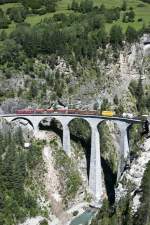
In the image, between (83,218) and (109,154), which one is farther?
(109,154)

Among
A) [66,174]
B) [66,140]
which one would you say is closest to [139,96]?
[66,140]

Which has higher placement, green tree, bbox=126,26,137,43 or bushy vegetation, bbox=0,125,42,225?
green tree, bbox=126,26,137,43

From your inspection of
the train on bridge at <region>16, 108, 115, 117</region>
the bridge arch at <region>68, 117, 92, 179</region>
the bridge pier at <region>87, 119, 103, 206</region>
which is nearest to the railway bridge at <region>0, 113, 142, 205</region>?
the bridge pier at <region>87, 119, 103, 206</region>

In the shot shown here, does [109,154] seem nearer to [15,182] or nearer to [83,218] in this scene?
[83,218]

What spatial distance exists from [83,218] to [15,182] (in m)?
15.7

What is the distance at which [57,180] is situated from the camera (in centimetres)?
14100

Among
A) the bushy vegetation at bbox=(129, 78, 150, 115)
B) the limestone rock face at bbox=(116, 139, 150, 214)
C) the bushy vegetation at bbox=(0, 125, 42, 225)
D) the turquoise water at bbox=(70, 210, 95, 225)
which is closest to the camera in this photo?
the limestone rock face at bbox=(116, 139, 150, 214)

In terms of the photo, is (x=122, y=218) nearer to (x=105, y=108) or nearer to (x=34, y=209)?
(x=34, y=209)

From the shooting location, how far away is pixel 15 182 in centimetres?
13125

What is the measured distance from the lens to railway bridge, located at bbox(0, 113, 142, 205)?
137250 millimetres

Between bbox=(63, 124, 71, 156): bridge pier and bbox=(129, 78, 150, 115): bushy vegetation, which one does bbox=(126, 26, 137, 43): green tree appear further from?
bbox=(63, 124, 71, 156): bridge pier

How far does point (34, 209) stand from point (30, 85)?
134ft

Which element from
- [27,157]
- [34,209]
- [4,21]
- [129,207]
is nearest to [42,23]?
[4,21]

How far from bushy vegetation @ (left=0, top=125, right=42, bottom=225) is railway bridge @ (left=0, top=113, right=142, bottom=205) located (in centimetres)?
849
